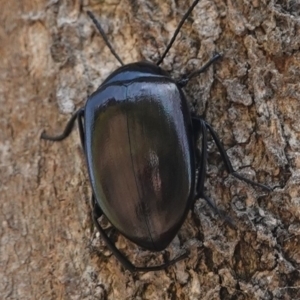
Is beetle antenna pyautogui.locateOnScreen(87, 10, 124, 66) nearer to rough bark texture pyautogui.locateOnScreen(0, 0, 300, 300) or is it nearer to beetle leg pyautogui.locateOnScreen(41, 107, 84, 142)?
rough bark texture pyautogui.locateOnScreen(0, 0, 300, 300)

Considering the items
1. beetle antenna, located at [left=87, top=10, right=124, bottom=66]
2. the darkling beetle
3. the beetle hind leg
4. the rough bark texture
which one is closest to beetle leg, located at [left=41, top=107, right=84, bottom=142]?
the rough bark texture

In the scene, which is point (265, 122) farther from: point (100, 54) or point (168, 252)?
point (100, 54)

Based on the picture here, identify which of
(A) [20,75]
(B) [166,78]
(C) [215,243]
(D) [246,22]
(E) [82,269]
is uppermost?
(D) [246,22]

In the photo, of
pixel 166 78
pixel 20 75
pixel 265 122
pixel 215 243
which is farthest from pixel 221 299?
pixel 20 75

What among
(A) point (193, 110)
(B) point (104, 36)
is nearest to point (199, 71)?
(A) point (193, 110)

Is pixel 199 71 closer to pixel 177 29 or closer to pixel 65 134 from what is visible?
pixel 177 29

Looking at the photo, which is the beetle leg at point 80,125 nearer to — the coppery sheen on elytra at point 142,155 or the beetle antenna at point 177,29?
Answer: the coppery sheen on elytra at point 142,155

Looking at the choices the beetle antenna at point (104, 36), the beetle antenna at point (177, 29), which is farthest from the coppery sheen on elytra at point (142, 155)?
the beetle antenna at point (104, 36)
